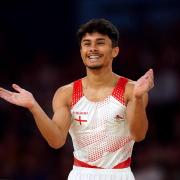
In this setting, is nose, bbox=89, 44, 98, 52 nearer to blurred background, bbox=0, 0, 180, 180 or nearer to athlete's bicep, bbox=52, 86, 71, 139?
athlete's bicep, bbox=52, 86, 71, 139

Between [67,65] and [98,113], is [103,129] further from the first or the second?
[67,65]

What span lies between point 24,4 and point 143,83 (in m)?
5.01

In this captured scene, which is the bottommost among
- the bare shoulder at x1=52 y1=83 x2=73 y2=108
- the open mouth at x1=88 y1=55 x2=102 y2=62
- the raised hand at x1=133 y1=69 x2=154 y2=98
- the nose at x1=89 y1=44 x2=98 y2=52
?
the bare shoulder at x1=52 y1=83 x2=73 y2=108

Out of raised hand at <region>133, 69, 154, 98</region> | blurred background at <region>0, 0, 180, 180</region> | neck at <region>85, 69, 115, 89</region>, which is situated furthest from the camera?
blurred background at <region>0, 0, 180, 180</region>

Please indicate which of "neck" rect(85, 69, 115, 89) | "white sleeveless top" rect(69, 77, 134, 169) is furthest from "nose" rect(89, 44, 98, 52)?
"white sleeveless top" rect(69, 77, 134, 169)

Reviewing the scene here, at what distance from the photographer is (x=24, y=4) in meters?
9.64

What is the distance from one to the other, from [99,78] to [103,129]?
0.40 meters

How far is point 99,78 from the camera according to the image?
17.7 ft

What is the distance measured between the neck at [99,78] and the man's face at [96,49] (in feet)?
0.25

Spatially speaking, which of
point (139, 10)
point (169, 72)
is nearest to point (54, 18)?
point (139, 10)

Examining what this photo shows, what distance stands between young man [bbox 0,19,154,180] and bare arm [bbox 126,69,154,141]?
1 cm

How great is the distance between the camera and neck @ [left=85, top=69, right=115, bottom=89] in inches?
212

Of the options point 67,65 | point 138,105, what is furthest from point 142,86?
point 67,65

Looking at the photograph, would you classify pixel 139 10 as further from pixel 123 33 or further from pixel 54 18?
pixel 54 18
